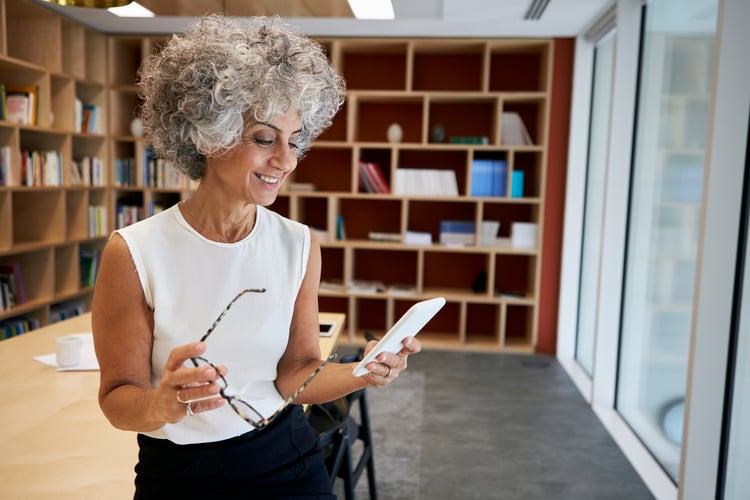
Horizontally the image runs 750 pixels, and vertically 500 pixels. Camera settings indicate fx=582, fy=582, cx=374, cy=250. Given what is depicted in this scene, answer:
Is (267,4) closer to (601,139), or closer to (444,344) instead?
(601,139)

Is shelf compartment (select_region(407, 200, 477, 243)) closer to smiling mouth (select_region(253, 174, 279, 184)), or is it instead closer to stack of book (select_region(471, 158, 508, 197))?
stack of book (select_region(471, 158, 508, 197))

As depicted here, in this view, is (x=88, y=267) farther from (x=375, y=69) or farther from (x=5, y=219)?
(x=375, y=69)

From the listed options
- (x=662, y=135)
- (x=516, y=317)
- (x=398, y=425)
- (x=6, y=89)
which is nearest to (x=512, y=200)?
(x=516, y=317)

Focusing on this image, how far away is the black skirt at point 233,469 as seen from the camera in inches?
47.4

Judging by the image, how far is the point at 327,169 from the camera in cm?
558

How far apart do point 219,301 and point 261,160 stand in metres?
0.31

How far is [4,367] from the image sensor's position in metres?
1.97

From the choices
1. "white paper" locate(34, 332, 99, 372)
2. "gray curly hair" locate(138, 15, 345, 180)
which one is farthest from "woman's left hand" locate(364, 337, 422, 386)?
"white paper" locate(34, 332, 99, 372)

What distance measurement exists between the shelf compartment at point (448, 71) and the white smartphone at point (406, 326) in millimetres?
4637

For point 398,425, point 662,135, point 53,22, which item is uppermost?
point 53,22

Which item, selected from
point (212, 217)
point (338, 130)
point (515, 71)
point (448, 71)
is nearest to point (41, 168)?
point (338, 130)

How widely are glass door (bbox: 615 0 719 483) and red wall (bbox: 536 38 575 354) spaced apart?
1320mm

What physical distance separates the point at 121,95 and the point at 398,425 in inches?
154

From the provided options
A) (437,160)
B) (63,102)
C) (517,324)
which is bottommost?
(517,324)
